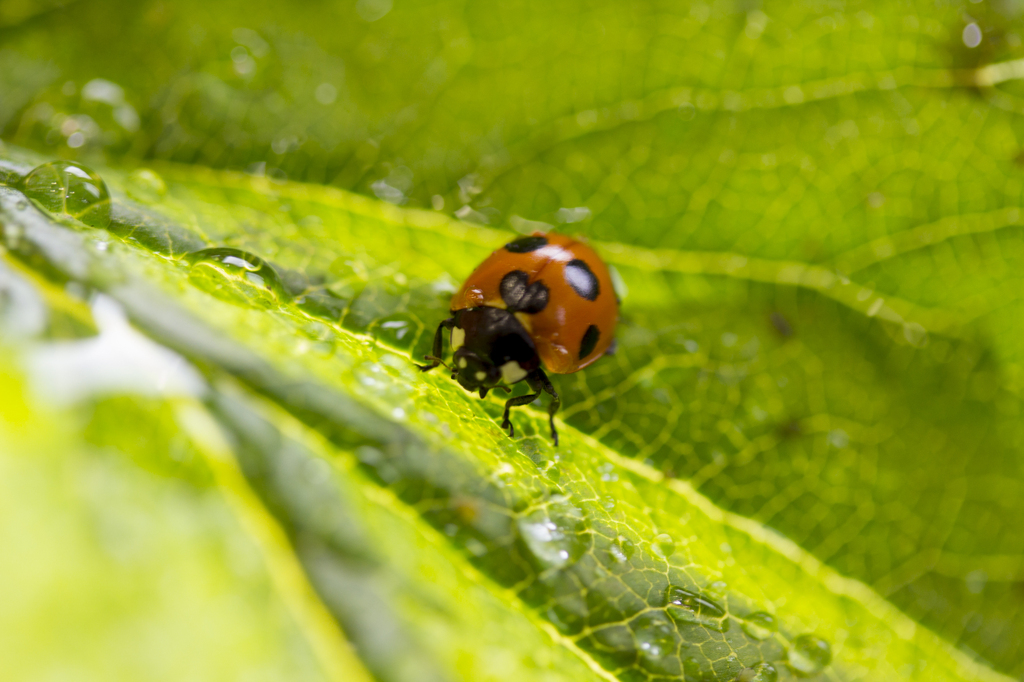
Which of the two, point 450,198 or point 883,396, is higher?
point 450,198

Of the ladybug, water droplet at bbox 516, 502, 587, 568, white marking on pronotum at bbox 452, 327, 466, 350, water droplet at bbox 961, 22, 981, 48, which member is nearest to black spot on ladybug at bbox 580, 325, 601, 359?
the ladybug

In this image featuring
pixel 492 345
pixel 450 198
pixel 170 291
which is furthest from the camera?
pixel 450 198

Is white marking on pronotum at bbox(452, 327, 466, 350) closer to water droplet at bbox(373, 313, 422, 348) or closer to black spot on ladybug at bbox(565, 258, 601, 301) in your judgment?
water droplet at bbox(373, 313, 422, 348)

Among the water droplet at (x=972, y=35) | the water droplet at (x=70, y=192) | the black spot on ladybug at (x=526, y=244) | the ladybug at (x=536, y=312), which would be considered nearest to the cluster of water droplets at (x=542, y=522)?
the water droplet at (x=70, y=192)

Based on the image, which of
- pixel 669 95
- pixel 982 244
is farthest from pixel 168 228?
pixel 982 244

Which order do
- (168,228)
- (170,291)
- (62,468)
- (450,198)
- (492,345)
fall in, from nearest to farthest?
(62,468)
(170,291)
(168,228)
(492,345)
(450,198)

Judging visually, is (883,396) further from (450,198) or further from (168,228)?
(168,228)

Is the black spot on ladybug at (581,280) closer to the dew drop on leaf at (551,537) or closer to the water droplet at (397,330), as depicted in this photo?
the water droplet at (397,330)
